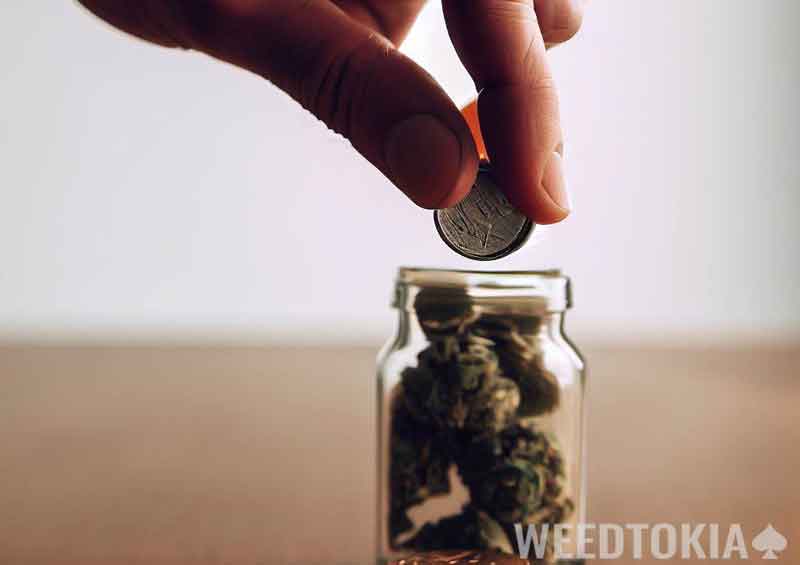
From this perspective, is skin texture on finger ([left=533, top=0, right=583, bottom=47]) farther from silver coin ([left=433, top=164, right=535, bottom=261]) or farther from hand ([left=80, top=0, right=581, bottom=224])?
silver coin ([left=433, top=164, right=535, bottom=261])

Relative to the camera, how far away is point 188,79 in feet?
9.11

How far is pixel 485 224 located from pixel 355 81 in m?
0.15

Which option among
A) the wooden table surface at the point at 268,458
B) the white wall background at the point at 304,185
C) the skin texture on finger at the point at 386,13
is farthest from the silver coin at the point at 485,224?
the white wall background at the point at 304,185

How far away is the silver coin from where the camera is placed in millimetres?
722

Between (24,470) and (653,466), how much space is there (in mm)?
689

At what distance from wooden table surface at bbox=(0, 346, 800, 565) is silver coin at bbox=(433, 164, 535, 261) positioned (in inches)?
10.6

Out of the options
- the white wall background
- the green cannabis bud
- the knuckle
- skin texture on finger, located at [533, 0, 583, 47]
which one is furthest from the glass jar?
the white wall background

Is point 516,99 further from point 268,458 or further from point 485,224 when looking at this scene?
point 268,458

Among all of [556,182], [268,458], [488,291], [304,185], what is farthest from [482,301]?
[304,185]

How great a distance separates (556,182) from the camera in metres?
0.71

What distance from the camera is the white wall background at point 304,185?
2.76 m

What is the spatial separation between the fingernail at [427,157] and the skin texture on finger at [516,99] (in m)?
0.08

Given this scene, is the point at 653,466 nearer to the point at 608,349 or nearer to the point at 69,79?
the point at 608,349

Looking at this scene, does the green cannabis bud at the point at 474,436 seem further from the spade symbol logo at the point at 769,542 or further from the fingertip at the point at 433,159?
the spade symbol logo at the point at 769,542
